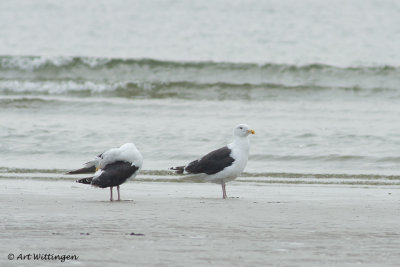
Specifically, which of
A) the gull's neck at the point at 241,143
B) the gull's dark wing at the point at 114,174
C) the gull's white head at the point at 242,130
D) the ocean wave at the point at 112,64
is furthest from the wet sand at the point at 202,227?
the ocean wave at the point at 112,64

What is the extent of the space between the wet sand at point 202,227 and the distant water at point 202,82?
267 cm

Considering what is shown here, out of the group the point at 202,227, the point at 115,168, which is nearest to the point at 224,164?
the point at 115,168

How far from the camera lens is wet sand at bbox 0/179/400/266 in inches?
196

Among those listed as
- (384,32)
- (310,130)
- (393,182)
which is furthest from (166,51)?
(393,182)

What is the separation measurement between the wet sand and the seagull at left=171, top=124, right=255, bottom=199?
0.73ft

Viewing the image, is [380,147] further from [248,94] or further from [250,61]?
[250,61]

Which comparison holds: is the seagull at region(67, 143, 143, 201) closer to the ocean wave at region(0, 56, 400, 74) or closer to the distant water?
the distant water

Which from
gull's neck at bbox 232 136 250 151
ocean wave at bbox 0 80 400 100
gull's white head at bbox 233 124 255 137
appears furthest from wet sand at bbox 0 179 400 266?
ocean wave at bbox 0 80 400 100

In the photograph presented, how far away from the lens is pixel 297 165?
11.3 meters

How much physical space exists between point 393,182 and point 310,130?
12.2ft

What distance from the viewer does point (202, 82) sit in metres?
21.0

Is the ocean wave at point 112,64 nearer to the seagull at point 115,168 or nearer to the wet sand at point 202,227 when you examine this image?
the wet sand at point 202,227

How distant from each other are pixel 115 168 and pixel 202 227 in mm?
2396

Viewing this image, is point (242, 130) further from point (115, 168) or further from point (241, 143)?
point (115, 168)
